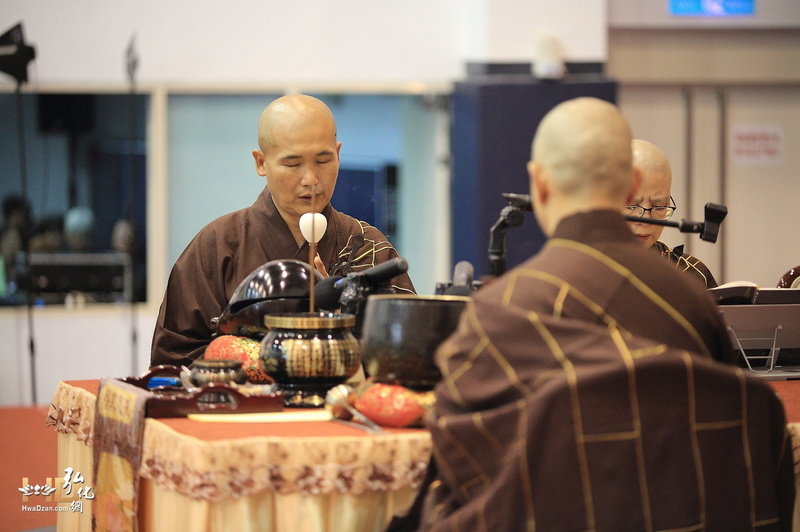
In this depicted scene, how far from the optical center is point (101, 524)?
163 cm

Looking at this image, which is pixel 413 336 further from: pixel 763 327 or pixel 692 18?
pixel 692 18

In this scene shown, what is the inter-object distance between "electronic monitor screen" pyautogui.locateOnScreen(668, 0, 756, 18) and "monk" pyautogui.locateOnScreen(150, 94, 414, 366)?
3.72m

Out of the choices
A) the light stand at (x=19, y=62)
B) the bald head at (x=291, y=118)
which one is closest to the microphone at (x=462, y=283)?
the bald head at (x=291, y=118)

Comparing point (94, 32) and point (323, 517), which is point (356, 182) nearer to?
point (94, 32)

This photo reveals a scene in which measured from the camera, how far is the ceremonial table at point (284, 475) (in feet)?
4.23

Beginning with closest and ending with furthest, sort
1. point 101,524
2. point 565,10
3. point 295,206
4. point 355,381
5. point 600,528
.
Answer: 1. point 600,528
2. point 101,524
3. point 355,381
4. point 295,206
5. point 565,10

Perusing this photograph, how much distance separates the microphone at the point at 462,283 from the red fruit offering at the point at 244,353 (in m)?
0.38

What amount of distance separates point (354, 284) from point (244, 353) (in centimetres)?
24

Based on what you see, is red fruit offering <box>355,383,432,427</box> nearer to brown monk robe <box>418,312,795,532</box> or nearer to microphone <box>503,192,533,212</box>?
brown monk robe <box>418,312,795,532</box>

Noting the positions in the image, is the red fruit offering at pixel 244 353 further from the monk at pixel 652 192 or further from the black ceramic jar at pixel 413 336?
the monk at pixel 652 192

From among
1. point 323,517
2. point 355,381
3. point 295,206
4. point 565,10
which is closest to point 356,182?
point 565,10

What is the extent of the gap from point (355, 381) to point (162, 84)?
4.10 m

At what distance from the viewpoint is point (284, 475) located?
1.30 m
